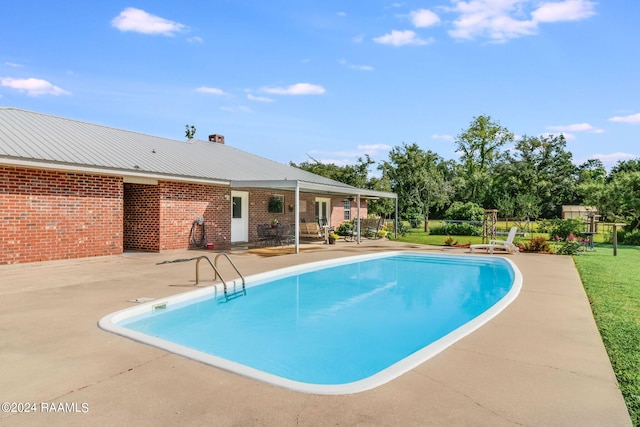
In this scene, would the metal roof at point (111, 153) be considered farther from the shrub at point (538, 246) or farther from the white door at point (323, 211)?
the shrub at point (538, 246)

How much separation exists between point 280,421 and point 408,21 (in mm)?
13144

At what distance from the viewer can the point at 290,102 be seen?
22.8 metres

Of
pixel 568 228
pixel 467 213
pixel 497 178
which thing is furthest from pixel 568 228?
pixel 497 178

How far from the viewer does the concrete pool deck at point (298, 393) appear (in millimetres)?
2861

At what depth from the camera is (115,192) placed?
40.7 feet

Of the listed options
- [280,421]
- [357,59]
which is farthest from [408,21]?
[280,421]

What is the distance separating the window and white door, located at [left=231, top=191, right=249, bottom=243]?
163cm

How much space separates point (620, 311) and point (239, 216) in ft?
45.6

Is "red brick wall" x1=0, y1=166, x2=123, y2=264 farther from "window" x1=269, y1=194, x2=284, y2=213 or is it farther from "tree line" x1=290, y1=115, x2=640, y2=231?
"tree line" x1=290, y1=115, x2=640, y2=231

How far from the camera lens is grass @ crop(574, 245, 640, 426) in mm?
3590

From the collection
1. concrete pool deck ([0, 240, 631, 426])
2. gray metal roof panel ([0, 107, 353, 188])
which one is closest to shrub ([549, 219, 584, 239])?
gray metal roof panel ([0, 107, 353, 188])

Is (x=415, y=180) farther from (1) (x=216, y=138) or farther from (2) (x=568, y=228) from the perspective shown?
(1) (x=216, y=138)

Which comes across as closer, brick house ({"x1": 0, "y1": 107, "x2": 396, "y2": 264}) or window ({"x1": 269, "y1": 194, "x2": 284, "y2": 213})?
brick house ({"x1": 0, "y1": 107, "x2": 396, "y2": 264})

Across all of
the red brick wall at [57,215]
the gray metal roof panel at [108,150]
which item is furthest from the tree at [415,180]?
the red brick wall at [57,215]
